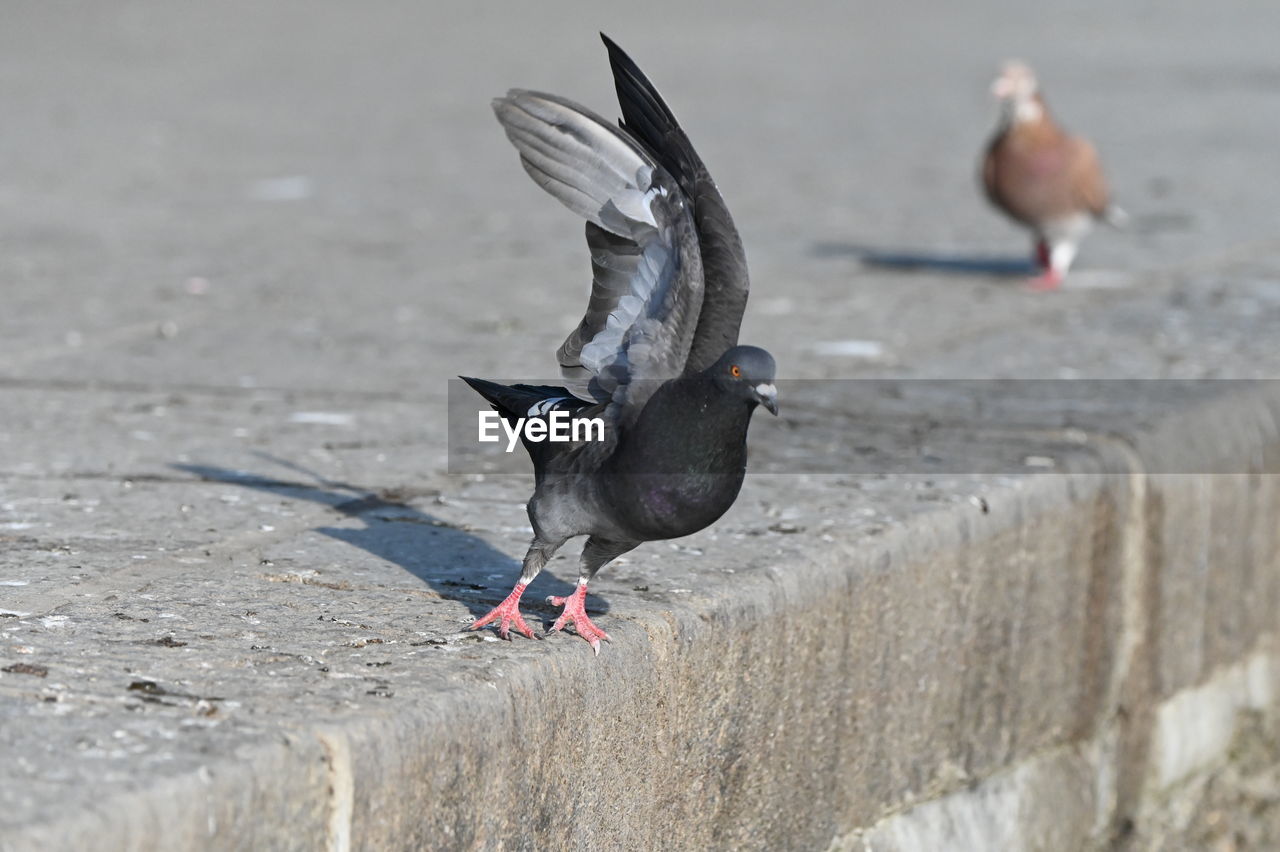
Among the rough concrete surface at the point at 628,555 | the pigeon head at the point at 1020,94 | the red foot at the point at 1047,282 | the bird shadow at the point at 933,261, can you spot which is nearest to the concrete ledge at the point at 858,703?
the rough concrete surface at the point at 628,555

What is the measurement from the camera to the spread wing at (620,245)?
2564 millimetres

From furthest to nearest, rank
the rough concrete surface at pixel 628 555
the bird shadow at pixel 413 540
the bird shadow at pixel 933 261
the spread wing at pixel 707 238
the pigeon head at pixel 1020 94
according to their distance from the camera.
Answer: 1. the pigeon head at pixel 1020 94
2. the bird shadow at pixel 933 261
3. the bird shadow at pixel 413 540
4. the spread wing at pixel 707 238
5. the rough concrete surface at pixel 628 555

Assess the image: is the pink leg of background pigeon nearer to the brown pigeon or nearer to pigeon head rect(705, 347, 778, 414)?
the brown pigeon

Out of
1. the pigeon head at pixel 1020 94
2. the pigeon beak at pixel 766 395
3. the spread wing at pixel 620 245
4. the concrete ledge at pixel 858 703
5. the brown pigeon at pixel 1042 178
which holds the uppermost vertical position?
the pigeon head at pixel 1020 94

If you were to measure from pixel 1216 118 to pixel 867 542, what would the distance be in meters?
9.71

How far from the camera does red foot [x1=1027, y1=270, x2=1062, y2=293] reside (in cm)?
673

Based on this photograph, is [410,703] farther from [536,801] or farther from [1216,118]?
[1216,118]

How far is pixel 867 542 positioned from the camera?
3283 millimetres

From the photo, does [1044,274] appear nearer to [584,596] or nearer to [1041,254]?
[1041,254]

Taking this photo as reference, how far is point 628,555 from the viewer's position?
3256 mm

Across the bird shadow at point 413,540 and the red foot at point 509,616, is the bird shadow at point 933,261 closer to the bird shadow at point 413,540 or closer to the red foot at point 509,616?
the bird shadow at point 413,540

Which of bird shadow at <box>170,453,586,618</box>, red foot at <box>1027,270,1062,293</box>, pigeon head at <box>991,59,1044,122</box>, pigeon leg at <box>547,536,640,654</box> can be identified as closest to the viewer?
pigeon leg at <box>547,536,640,654</box>

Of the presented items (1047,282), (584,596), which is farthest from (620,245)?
(1047,282)

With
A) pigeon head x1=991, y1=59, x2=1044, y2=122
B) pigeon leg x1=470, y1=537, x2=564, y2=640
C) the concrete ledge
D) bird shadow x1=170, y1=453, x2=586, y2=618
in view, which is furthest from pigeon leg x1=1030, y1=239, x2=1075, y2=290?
pigeon leg x1=470, y1=537, x2=564, y2=640
